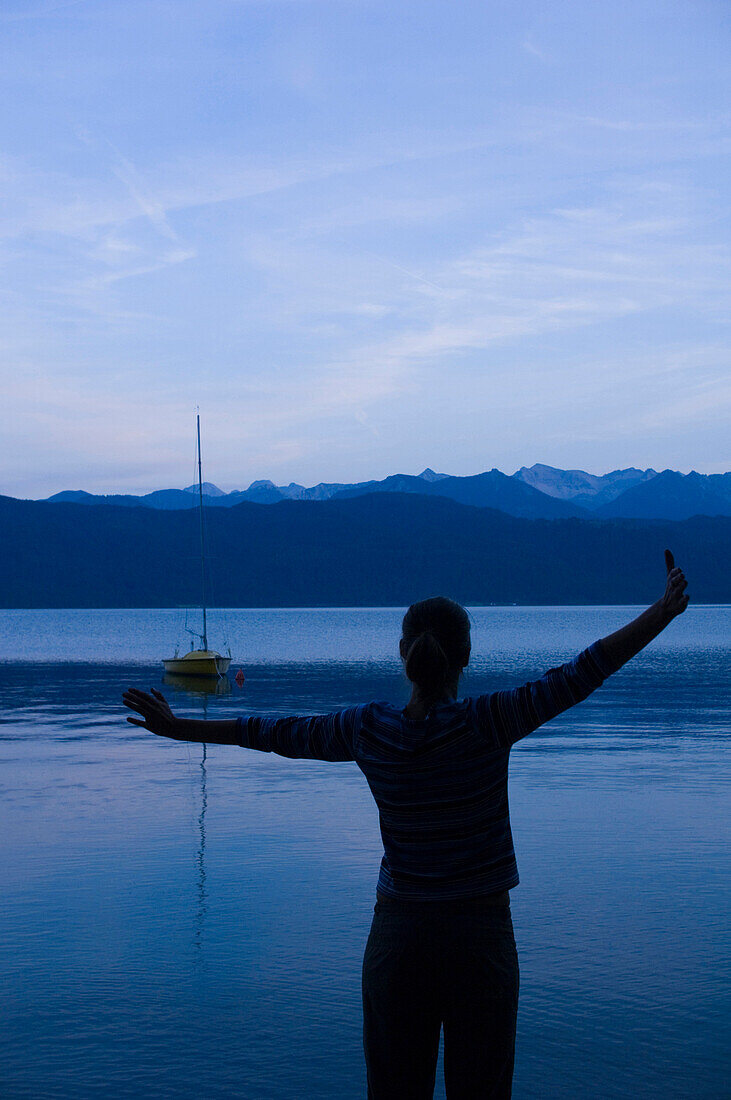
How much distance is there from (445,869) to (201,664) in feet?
149

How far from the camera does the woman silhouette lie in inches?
121

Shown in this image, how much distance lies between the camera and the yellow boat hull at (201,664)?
47781mm

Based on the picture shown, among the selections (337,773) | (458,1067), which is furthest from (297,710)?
(458,1067)

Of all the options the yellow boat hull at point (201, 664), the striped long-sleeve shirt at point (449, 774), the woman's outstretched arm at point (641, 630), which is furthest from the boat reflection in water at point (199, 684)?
the woman's outstretched arm at point (641, 630)

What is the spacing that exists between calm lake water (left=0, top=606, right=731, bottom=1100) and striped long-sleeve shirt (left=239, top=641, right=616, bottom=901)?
36 centimetres

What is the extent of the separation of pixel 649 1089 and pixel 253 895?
516cm

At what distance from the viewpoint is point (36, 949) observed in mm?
8992

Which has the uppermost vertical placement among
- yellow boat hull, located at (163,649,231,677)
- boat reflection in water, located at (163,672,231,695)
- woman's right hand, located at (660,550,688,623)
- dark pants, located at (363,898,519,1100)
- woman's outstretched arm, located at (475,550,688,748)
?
woman's right hand, located at (660,550,688,623)

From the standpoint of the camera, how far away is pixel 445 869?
3.12 meters

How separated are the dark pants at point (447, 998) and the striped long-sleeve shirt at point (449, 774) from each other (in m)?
0.08

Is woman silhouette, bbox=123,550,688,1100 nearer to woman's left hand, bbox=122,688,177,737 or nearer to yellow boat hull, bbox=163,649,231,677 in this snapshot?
woman's left hand, bbox=122,688,177,737

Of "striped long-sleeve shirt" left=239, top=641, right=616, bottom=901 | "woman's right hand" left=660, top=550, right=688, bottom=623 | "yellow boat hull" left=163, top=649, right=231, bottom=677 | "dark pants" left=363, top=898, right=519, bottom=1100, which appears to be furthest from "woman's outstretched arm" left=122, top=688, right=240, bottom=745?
"yellow boat hull" left=163, top=649, right=231, bottom=677

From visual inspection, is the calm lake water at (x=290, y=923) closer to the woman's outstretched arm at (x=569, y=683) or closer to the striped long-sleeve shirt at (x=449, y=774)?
the striped long-sleeve shirt at (x=449, y=774)

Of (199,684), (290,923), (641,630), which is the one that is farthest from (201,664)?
(641,630)
